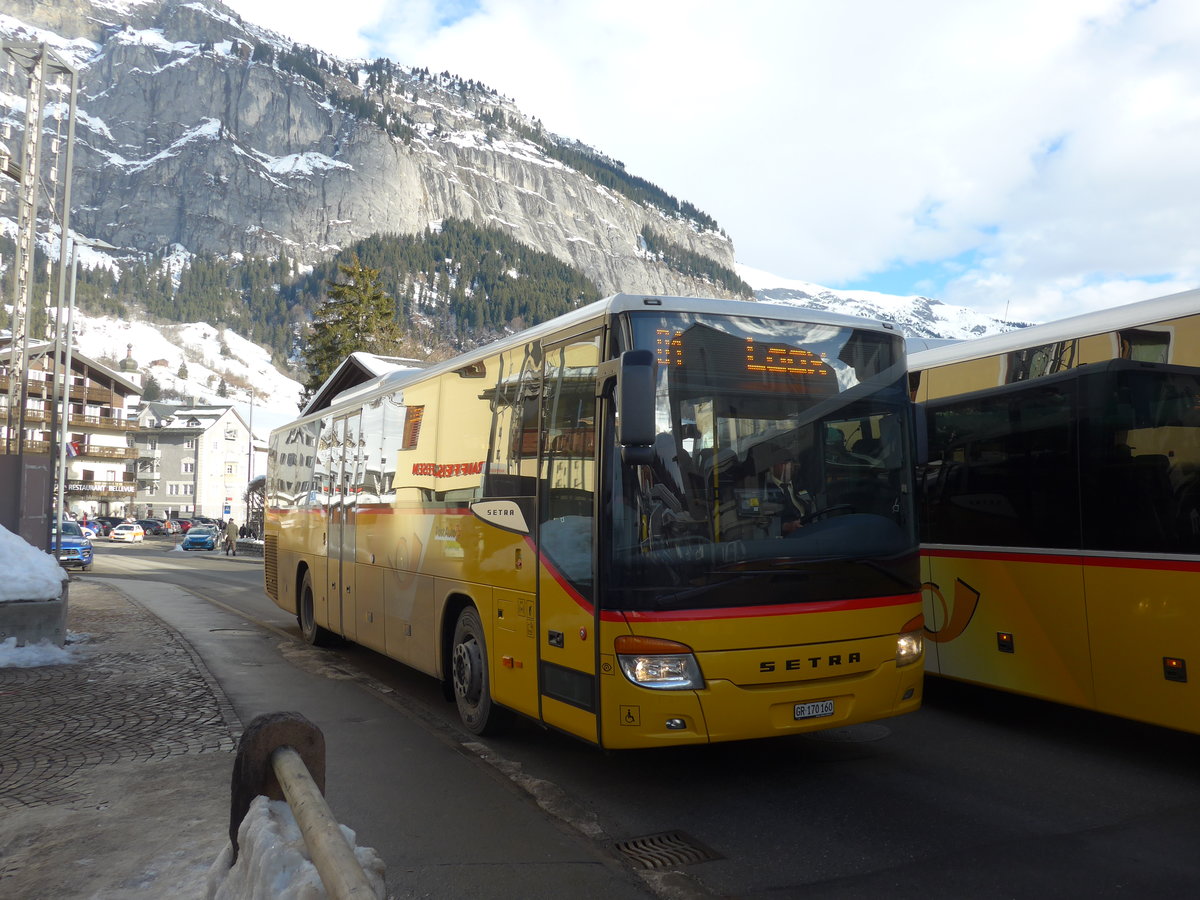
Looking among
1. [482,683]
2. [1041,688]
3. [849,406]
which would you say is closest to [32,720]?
[482,683]

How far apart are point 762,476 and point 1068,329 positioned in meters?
3.01

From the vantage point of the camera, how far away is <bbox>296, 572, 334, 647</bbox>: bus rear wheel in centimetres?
1252

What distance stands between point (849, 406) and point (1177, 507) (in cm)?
207

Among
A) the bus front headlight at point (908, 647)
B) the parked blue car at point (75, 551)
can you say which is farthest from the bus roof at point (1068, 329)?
the parked blue car at point (75, 551)

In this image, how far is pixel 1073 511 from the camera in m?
6.82

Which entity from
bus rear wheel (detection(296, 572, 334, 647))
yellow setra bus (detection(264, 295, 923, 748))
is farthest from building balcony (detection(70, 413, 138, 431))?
yellow setra bus (detection(264, 295, 923, 748))

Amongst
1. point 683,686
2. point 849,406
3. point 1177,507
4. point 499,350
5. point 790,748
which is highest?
point 499,350

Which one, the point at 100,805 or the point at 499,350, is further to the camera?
the point at 499,350

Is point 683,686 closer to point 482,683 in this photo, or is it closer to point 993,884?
point 993,884

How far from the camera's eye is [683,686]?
5.41 m

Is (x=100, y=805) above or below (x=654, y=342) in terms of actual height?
below

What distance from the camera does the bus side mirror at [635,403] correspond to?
520 centimetres

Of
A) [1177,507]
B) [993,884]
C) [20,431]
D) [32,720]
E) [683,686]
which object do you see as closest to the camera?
[993,884]

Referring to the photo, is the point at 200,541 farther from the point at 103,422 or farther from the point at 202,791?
the point at 202,791
